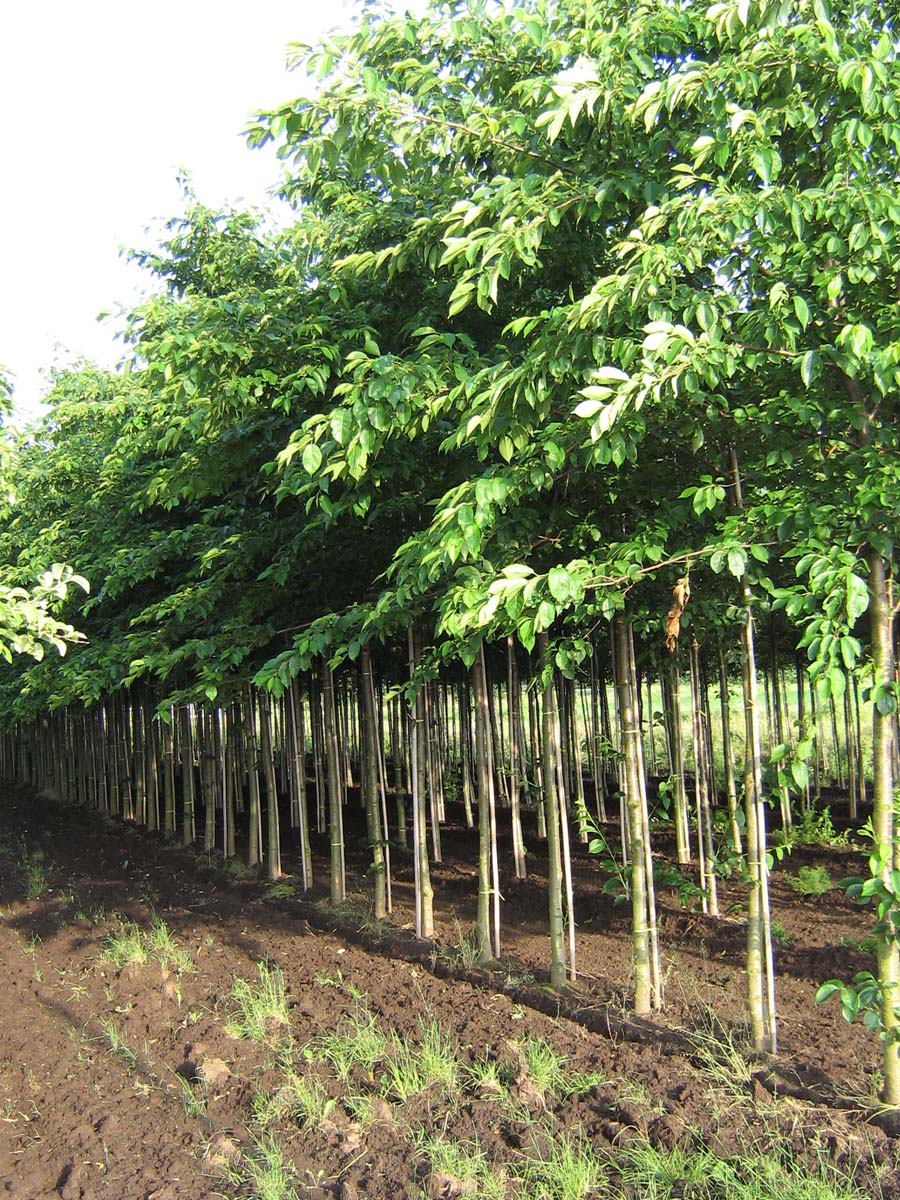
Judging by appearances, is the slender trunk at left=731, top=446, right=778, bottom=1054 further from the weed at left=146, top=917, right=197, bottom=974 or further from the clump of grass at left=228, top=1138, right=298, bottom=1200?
the weed at left=146, top=917, right=197, bottom=974

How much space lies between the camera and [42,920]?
770 centimetres

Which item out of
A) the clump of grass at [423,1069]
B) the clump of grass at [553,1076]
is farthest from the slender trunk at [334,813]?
the clump of grass at [553,1076]

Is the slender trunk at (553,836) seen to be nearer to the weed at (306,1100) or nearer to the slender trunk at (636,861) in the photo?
the slender trunk at (636,861)

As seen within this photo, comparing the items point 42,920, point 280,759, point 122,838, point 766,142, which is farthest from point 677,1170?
point 280,759

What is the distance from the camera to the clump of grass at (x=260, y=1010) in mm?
5004

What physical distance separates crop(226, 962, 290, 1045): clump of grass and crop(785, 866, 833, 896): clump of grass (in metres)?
3.76

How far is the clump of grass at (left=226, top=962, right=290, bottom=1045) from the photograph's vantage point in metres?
5.00

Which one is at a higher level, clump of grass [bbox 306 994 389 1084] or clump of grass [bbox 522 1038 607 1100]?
clump of grass [bbox 522 1038 607 1100]

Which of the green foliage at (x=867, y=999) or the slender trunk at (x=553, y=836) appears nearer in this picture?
the green foliage at (x=867, y=999)

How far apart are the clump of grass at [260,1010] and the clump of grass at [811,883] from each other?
3763 millimetres

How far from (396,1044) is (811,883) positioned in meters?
3.65

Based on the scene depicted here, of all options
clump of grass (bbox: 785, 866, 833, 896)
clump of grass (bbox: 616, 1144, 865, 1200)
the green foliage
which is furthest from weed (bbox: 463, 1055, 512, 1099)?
clump of grass (bbox: 785, 866, 833, 896)

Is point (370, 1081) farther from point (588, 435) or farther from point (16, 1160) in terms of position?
point (588, 435)

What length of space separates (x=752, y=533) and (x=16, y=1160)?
400 centimetres
